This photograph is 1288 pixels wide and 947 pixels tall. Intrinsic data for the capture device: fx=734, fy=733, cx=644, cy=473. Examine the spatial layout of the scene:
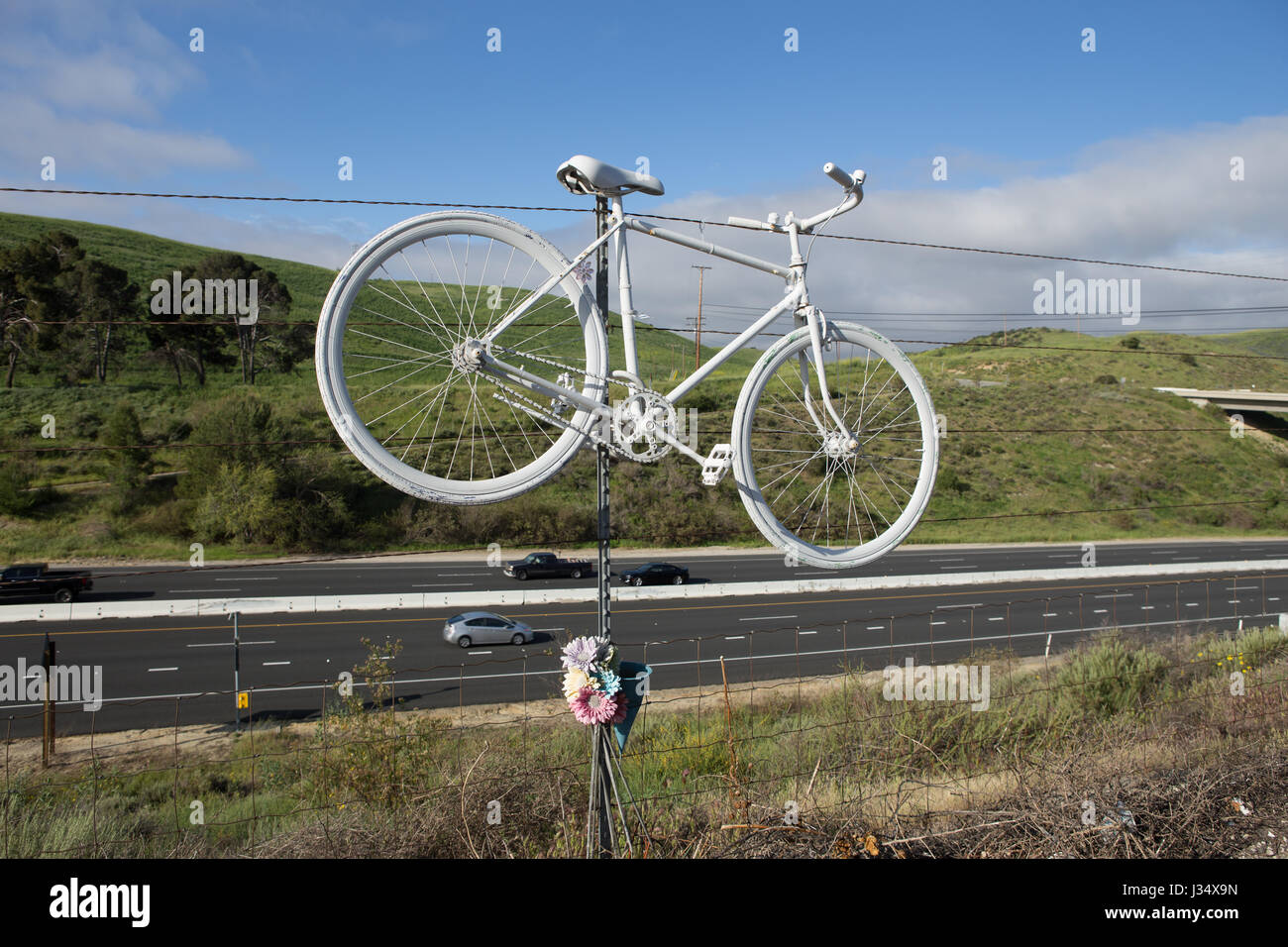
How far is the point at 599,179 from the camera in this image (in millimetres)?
4508

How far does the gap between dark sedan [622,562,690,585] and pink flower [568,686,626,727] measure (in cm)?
1878

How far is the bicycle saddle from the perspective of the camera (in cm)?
447

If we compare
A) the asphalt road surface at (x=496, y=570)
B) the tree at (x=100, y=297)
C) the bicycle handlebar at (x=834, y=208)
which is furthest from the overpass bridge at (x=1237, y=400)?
the tree at (x=100, y=297)

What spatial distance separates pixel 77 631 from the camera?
18188 mm

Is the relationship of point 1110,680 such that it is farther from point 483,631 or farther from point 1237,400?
point 1237,400

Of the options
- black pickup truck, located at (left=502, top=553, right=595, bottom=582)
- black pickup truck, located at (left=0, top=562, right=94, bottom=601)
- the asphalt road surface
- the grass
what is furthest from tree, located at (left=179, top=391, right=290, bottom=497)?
the grass

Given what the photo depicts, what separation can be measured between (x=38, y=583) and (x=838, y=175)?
2436 cm

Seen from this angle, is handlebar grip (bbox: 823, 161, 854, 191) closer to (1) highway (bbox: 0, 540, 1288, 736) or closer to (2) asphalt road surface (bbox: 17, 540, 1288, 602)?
(1) highway (bbox: 0, 540, 1288, 736)

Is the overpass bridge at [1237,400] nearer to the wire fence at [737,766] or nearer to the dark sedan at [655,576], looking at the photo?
the wire fence at [737,766]

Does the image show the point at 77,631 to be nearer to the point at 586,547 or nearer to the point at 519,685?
the point at 519,685

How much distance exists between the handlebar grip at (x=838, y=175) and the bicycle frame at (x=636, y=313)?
256 mm

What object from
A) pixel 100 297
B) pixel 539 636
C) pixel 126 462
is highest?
pixel 100 297

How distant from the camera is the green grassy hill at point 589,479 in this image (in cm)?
2648

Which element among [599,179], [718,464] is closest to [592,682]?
[718,464]
